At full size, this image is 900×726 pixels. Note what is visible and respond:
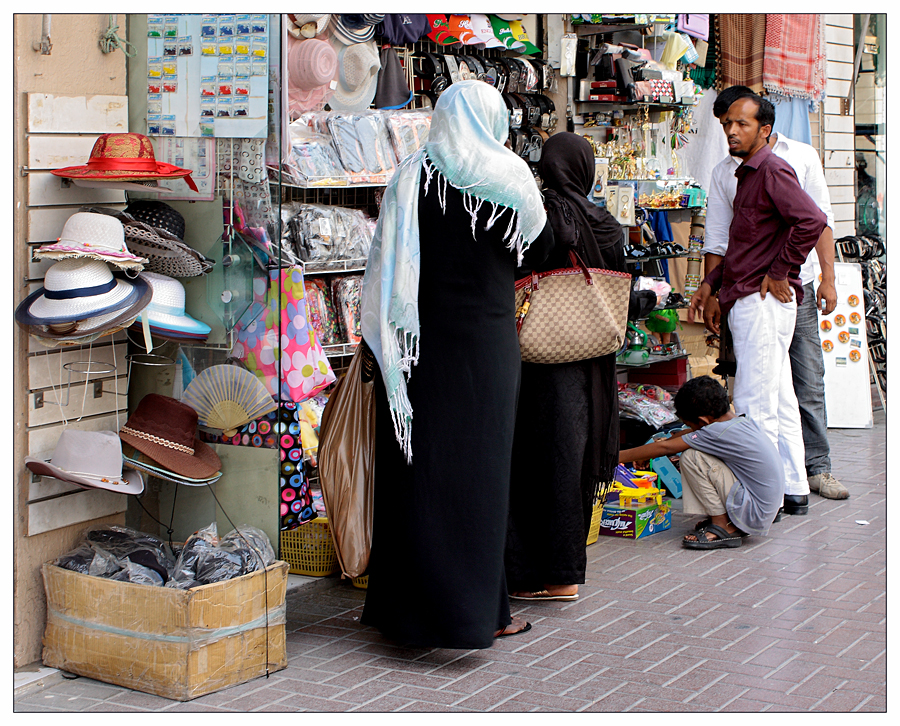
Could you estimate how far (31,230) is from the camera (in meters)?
3.47

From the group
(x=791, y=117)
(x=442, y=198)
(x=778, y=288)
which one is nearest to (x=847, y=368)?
(x=791, y=117)

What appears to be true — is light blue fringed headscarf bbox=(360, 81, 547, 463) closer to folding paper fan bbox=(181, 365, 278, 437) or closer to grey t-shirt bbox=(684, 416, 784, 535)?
folding paper fan bbox=(181, 365, 278, 437)

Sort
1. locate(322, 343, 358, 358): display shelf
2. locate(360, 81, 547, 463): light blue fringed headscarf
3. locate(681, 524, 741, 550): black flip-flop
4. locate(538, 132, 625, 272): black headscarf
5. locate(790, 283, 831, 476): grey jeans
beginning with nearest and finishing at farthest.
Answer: locate(360, 81, 547, 463): light blue fringed headscarf → locate(538, 132, 625, 272): black headscarf → locate(681, 524, 741, 550): black flip-flop → locate(322, 343, 358, 358): display shelf → locate(790, 283, 831, 476): grey jeans

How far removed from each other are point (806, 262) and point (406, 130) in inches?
94.6

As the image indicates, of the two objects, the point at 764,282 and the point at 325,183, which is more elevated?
the point at 325,183

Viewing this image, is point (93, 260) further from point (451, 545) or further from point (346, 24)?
point (346, 24)

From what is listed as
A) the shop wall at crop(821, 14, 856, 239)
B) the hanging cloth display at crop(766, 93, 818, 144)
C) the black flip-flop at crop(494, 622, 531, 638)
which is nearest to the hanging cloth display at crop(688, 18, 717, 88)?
the hanging cloth display at crop(766, 93, 818, 144)

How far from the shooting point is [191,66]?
3.72 meters

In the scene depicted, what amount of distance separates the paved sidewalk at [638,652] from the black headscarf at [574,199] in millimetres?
1432

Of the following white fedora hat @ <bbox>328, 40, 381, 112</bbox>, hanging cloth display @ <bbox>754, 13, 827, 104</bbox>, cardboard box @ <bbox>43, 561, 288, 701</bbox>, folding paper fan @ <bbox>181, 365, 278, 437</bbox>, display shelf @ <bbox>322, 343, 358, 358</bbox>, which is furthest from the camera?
hanging cloth display @ <bbox>754, 13, 827, 104</bbox>

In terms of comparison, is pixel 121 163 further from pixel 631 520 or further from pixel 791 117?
pixel 791 117

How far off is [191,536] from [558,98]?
14.1ft

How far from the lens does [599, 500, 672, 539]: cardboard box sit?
532cm

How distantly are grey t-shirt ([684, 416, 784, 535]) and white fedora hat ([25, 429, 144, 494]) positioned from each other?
9.24 ft
